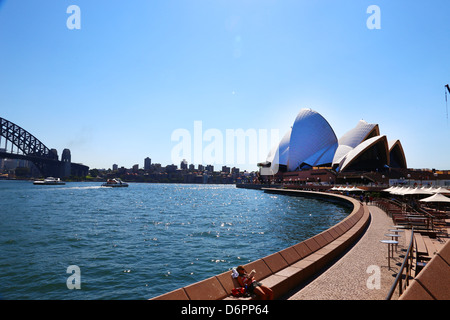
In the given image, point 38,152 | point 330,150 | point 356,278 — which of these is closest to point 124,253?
point 356,278

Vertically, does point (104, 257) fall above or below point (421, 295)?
below

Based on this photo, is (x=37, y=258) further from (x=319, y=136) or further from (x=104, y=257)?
(x=319, y=136)

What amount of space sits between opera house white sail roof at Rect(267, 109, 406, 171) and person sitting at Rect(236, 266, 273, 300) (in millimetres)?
75112

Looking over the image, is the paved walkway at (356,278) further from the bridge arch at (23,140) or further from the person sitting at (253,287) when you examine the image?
the bridge arch at (23,140)

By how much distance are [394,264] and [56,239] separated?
17.5 meters

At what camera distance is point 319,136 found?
96.6 metres

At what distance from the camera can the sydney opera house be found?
74812 mm

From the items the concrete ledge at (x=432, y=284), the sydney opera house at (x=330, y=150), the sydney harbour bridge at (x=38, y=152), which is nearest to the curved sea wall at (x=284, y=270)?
the concrete ledge at (x=432, y=284)

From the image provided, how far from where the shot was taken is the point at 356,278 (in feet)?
22.6

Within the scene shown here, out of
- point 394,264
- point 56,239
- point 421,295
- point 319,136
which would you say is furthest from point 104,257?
point 319,136

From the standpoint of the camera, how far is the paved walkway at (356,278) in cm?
587

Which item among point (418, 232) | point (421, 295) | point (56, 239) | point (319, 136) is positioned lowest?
point (56, 239)

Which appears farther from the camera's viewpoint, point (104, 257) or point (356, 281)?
point (104, 257)

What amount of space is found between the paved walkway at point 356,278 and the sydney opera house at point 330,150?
69.8 metres
